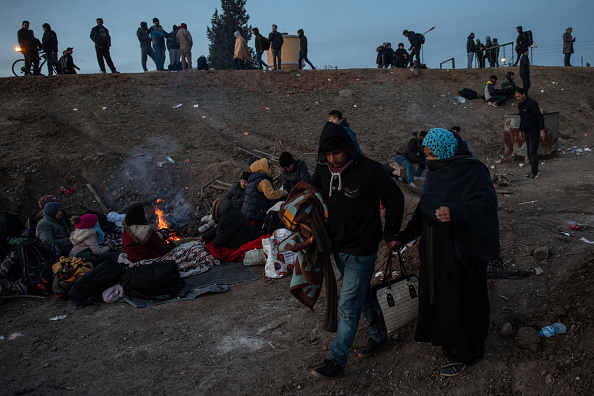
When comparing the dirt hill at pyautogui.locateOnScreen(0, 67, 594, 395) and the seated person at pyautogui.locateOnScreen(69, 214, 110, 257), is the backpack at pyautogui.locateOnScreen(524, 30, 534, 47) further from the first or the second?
the seated person at pyautogui.locateOnScreen(69, 214, 110, 257)

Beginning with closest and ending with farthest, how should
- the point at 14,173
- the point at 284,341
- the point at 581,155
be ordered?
the point at 284,341 < the point at 14,173 < the point at 581,155

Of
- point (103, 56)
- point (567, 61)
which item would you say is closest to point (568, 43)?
point (567, 61)

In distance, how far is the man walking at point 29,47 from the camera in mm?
13729

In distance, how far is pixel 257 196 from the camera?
24.4 ft

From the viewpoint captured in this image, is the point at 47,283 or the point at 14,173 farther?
the point at 14,173

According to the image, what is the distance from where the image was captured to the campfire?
809cm

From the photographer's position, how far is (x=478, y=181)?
2793 mm

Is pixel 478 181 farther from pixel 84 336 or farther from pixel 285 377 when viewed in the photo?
pixel 84 336

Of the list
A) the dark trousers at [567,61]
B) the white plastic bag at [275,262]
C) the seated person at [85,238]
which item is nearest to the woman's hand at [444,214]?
the white plastic bag at [275,262]

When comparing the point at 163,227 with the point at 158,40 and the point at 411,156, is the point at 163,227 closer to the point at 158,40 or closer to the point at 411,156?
the point at 411,156

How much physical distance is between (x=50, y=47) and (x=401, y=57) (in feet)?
46.2

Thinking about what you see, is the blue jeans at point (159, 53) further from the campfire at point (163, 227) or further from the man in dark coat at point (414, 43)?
the man in dark coat at point (414, 43)

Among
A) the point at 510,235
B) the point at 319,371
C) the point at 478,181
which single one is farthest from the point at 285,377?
the point at 510,235

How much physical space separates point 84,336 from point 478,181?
4.04 metres
